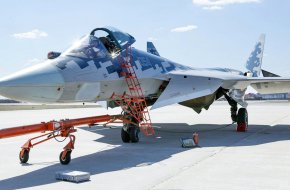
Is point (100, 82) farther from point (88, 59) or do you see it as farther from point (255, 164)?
point (255, 164)

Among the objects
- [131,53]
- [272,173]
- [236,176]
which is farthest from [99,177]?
[131,53]

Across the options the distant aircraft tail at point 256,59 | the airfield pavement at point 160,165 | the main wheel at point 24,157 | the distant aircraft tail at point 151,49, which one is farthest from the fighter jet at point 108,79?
the distant aircraft tail at point 256,59

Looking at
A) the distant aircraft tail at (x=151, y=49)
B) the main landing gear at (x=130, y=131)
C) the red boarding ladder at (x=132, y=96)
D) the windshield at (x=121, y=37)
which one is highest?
the distant aircraft tail at (x=151, y=49)

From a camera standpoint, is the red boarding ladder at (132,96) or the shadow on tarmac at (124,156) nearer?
the shadow on tarmac at (124,156)

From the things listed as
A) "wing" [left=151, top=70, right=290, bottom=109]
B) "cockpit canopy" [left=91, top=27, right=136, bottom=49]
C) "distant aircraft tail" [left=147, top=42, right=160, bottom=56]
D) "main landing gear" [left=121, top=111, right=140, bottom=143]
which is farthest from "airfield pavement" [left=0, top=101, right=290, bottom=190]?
"distant aircraft tail" [left=147, top=42, right=160, bottom=56]

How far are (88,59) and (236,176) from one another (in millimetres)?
4566

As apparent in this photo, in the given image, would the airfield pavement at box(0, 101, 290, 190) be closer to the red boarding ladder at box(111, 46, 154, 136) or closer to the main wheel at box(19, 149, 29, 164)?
the main wheel at box(19, 149, 29, 164)

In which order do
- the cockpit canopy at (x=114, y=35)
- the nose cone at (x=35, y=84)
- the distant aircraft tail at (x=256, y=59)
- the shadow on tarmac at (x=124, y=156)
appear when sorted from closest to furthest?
the shadow on tarmac at (x=124, y=156)
the nose cone at (x=35, y=84)
the cockpit canopy at (x=114, y=35)
the distant aircraft tail at (x=256, y=59)

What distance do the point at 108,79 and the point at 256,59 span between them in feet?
48.4

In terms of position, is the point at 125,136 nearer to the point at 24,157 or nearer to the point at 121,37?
the point at 121,37

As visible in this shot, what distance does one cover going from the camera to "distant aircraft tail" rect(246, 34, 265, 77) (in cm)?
2142

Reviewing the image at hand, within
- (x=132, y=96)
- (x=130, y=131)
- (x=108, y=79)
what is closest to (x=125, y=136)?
(x=130, y=131)

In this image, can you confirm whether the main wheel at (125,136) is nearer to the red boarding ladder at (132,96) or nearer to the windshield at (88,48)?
the red boarding ladder at (132,96)

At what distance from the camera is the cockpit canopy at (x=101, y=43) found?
29.1 ft
